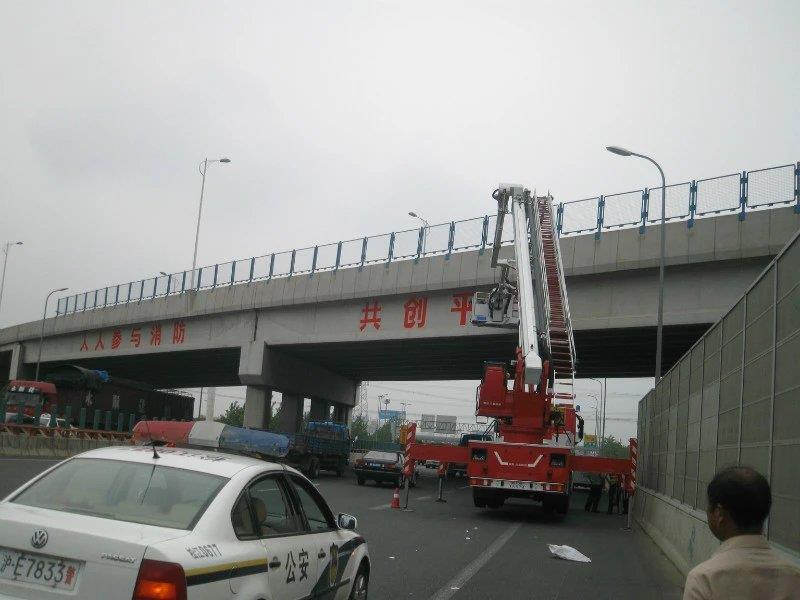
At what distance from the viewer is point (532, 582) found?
10.2 metres

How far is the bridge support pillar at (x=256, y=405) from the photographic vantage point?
40.3 meters

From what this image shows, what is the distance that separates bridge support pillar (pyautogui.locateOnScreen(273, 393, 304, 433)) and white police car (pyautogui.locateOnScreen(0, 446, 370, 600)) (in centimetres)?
3879

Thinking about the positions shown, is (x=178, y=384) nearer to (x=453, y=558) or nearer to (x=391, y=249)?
(x=391, y=249)

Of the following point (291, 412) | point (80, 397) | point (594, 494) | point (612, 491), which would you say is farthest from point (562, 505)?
point (80, 397)

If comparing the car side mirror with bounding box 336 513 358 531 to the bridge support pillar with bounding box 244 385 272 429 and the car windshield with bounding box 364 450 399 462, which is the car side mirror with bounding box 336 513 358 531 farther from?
the bridge support pillar with bounding box 244 385 272 429

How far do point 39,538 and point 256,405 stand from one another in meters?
36.6

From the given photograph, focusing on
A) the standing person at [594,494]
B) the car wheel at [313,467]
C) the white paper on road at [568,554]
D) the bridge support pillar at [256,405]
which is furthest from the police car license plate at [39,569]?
the bridge support pillar at [256,405]

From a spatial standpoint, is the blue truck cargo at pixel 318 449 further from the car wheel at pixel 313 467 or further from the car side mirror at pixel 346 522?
the car side mirror at pixel 346 522

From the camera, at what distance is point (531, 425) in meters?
19.2

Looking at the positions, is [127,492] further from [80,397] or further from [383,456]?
[80,397]

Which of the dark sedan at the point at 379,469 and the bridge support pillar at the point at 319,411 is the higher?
the bridge support pillar at the point at 319,411

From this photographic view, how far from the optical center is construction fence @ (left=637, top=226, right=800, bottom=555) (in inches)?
261

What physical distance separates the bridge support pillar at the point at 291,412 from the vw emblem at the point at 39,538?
39999 mm

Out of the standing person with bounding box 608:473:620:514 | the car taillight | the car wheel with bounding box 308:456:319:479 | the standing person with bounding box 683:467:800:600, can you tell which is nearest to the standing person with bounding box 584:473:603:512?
the standing person with bounding box 608:473:620:514
